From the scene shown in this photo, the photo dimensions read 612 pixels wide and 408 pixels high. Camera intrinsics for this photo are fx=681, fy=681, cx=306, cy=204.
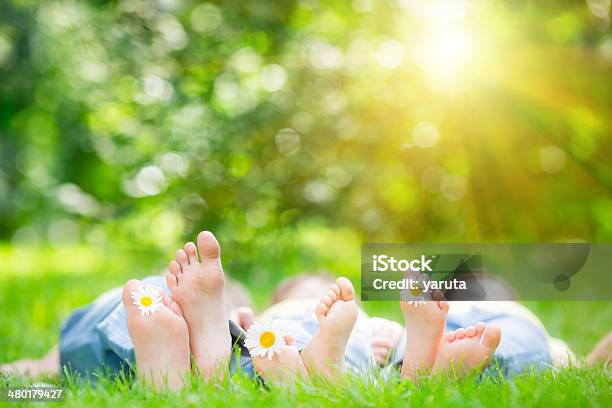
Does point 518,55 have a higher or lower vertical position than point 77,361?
higher

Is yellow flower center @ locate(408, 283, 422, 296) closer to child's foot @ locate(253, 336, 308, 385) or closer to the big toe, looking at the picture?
the big toe

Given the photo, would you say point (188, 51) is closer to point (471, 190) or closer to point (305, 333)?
point (471, 190)

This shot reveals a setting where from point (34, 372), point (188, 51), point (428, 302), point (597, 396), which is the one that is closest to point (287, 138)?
point (188, 51)

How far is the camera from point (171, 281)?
1287mm

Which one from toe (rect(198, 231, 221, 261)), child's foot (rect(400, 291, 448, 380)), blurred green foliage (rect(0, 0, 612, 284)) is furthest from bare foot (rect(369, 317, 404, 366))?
blurred green foliage (rect(0, 0, 612, 284))

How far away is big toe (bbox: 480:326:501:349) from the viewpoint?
1213 millimetres

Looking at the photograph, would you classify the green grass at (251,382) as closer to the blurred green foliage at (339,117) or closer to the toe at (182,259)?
the toe at (182,259)

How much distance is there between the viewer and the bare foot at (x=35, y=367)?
5.08 feet

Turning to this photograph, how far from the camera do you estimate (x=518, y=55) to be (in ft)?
10.2

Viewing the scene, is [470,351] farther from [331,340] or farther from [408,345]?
[331,340]

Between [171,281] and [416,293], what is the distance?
18.1 inches

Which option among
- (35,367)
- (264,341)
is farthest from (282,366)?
(35,367)

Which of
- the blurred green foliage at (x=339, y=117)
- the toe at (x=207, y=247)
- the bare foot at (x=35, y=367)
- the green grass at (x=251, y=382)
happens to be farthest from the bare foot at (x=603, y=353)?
the blurred green foliage at (x=339, y=117)

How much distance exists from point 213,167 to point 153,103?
1.37ft
